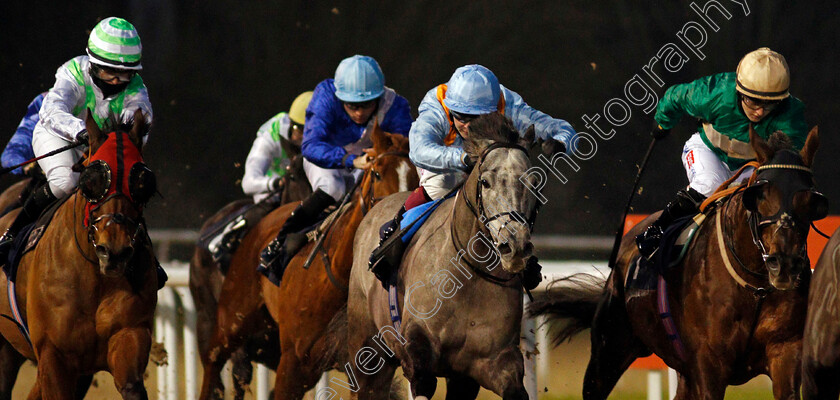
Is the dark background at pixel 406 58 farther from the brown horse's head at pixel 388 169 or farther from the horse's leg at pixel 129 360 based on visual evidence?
the horse's leg at pixel 129 360

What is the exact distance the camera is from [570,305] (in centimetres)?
599

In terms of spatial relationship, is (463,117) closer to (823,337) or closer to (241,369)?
(823,337)

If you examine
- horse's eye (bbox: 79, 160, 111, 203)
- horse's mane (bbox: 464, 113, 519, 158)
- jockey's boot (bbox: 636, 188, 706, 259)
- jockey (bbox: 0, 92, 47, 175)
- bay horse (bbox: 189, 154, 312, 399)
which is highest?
horse's mane (bbox: 464, 113, 519, 158)

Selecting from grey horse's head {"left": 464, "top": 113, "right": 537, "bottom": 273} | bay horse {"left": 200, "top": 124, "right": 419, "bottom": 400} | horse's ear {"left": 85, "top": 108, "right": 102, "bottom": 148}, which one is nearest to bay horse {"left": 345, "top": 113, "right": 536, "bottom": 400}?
grey horse's head {"left": 464, "top": 113, "right": 537, "bottom": 273}

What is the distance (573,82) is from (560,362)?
472 cm

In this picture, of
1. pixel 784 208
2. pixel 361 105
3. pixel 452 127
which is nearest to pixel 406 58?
pixel 361 105

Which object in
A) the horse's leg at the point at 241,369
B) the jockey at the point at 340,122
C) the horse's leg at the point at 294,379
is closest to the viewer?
the horse's leg at the point at 294,379

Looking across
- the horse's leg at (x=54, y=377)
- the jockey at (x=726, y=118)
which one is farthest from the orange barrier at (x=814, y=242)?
the horse's leg at (x=54, y=377)

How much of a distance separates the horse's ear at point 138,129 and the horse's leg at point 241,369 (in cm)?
220

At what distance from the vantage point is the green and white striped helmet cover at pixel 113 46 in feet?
17.5

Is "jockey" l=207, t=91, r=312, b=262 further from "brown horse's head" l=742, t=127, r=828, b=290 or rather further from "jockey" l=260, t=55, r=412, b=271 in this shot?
"brown horse's head" l=742, t=127, r=828, b=290

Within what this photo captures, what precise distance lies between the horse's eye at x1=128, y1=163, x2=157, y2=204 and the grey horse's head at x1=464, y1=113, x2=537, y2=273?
4.62 ft

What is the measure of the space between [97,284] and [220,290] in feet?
8.00

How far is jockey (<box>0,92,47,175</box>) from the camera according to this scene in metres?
6.20
